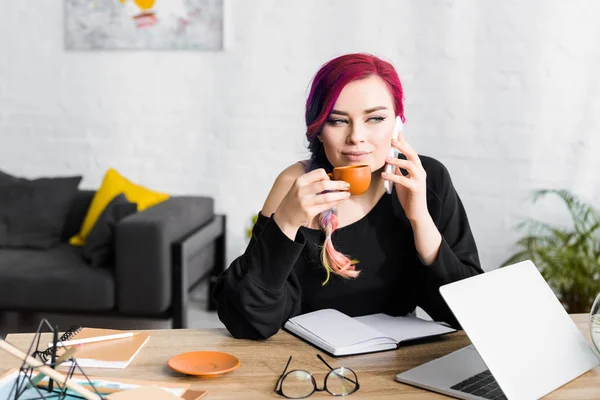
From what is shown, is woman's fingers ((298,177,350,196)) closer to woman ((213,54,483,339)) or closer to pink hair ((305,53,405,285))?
woman ((213,54,483,339))

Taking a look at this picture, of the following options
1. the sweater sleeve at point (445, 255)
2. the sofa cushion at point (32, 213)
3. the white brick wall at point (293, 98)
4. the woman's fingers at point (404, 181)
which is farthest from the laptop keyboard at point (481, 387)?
the sofa cushion at point (32, 213)

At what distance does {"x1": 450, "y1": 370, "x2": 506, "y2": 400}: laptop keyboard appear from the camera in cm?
109

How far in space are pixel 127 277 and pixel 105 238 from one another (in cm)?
25

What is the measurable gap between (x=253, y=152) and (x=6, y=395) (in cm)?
285

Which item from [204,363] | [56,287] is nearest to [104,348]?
[204,363]

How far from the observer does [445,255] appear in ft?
4.80

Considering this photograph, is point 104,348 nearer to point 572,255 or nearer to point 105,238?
point 105,238

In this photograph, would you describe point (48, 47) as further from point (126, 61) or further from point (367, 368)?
point (367, 368)

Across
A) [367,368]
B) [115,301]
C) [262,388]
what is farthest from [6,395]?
[115,301]

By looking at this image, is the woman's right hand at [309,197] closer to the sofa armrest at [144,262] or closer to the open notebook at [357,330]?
the open notebook at [357,330]

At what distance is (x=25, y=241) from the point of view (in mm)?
3523

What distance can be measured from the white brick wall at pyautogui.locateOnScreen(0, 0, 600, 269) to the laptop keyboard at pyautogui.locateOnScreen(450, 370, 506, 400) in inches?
100

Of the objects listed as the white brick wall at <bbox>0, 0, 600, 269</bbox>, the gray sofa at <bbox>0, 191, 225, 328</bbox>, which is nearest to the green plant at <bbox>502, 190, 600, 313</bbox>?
the white brick wall at <bbox>0, 0, 600, 269</bbox>

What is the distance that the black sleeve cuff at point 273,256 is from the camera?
1340 millimetres
